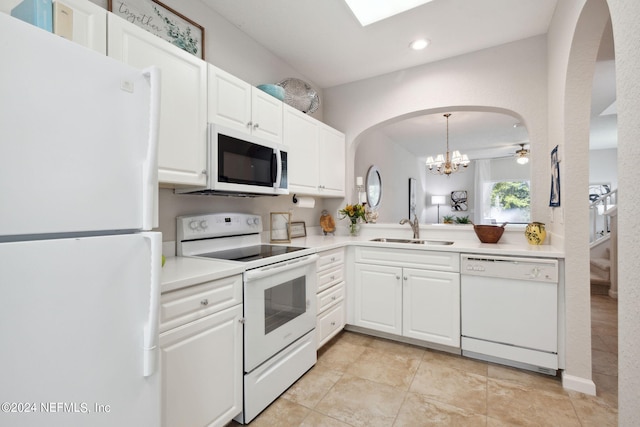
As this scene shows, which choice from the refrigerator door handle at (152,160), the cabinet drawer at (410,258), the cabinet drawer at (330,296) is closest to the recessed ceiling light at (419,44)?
the cabinet drawer at (410,258)

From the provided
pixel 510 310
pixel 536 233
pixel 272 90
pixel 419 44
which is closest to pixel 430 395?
pixel 510 310

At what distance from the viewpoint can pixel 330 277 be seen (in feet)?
8.13

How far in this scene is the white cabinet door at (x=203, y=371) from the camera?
1214 mm

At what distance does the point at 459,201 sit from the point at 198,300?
8327 mm

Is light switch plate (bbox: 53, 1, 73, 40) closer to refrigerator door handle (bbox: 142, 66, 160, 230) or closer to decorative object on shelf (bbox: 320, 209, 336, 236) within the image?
refrigerator door handle (bbox: 142, 66, 160, 230)

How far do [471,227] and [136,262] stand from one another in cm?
274

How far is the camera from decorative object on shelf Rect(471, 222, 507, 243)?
2.53 metres

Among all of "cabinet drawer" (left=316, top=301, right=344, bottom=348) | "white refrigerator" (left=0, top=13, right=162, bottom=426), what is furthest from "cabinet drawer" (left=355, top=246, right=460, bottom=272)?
"white refrigerator" (left=0, top=13, right=162, bottom=426)

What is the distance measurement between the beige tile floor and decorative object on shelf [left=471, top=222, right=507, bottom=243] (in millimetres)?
994

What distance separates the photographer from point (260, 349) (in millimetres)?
1633

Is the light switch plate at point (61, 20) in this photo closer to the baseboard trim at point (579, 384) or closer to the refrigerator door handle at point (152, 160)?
the refrigerator door handle at point (152, 160)

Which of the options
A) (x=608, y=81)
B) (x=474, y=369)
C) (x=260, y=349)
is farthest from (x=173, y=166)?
(x=608, y=81)

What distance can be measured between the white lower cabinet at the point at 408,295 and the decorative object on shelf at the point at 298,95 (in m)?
1.46

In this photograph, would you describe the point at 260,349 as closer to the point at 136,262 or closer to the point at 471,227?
the point at 136,262
